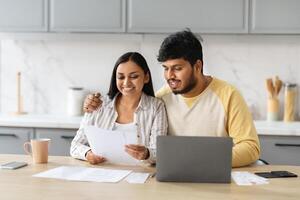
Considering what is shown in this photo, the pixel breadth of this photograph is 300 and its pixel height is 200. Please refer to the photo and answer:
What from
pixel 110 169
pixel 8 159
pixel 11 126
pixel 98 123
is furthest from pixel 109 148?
pixel 11 126

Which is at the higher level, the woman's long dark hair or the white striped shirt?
the woman's long dark hair

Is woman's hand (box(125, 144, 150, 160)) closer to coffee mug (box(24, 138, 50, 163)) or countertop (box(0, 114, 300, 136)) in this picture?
coffee mug (box(24, 138, 50, 163))

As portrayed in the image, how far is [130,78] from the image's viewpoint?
2.09 meters

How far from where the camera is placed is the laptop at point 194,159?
5.31ft

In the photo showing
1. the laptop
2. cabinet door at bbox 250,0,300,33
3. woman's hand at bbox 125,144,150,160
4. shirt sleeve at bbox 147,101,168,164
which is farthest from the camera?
cabinet door at bbox 250,0,300,33

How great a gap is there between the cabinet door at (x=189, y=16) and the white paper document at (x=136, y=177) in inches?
70.6

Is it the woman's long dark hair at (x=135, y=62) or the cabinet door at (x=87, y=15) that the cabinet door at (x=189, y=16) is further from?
the woman's long dark hair at (x=135, y=62)

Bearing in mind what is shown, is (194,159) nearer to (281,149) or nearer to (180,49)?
(180,49)

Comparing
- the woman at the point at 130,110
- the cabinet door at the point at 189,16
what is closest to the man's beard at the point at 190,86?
the woman at the point at 130,110

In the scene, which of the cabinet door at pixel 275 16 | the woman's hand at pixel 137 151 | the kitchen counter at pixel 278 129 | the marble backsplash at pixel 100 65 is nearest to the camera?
the woman's hand at pixel 137 151

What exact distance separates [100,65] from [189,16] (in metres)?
0.91

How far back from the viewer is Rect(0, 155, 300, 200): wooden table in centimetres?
148

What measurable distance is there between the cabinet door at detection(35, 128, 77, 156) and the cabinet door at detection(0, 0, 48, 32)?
801mm

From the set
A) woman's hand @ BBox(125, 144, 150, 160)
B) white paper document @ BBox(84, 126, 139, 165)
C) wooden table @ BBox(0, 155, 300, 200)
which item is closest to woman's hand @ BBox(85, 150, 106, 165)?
white paper document @ BBox(84, 126, 139, 165)
